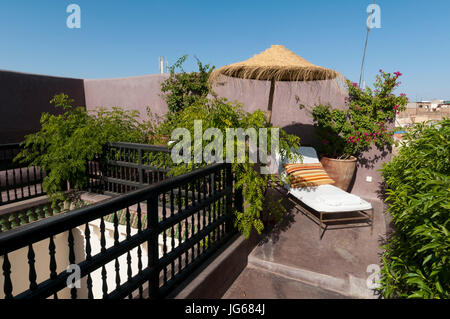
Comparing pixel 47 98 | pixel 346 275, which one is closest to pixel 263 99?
pixel 346 275

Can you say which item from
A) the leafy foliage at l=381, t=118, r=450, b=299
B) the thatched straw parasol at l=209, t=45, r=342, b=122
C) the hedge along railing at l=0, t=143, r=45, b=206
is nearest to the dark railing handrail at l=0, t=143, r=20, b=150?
the hedge along railing at l=0, t=143, r=45, b=206

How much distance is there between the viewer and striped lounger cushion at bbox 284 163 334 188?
4832mm

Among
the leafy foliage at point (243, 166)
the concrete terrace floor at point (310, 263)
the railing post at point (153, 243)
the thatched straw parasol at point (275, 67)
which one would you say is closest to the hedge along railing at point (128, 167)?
the leafy foliage at point (243, 166)

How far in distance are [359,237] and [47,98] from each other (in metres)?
10.6

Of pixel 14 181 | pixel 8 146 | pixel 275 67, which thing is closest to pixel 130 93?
pixel 8 146

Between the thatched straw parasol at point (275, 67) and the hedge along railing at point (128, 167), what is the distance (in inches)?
70.0

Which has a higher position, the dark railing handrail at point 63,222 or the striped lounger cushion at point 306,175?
the dark railing handrail at point 63,222

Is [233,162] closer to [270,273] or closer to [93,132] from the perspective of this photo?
[270,273]

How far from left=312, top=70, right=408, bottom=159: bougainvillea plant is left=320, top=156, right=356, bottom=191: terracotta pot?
1.35 ft

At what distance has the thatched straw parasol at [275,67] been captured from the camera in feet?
14.1

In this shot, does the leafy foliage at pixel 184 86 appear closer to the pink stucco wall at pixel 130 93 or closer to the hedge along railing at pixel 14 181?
the pink stucco wall at pixel 130 93

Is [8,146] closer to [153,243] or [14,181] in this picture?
[14,181]

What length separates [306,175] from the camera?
16.8 ft
